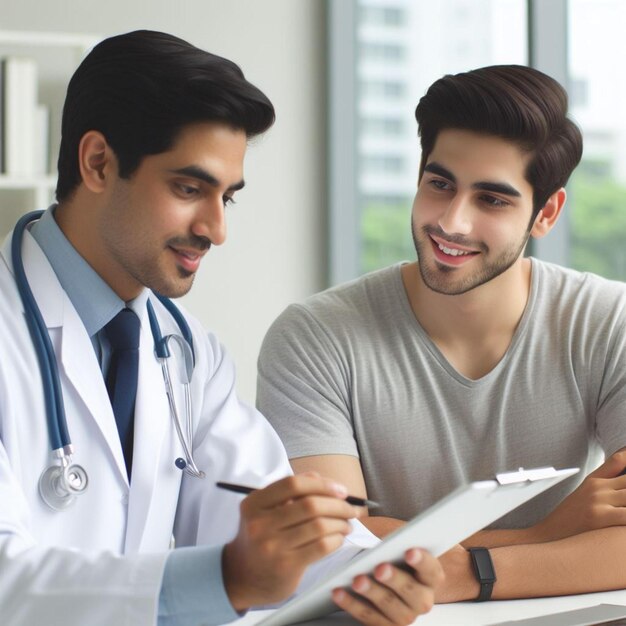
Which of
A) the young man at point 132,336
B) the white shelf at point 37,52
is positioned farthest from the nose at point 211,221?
the white shelf at point 37,52

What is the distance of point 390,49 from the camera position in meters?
4.04

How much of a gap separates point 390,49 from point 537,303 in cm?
230

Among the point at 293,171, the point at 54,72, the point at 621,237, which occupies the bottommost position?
the point at 621,237

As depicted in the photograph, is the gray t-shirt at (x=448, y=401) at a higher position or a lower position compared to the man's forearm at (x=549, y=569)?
higher

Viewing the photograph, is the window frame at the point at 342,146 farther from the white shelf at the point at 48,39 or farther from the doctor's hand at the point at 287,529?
the doctor's hand at the point at 287,529

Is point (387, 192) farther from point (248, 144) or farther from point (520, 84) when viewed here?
point (248, 144)

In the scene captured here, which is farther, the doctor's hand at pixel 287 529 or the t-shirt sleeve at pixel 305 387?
the t-shirt sleeve at pixel 305 387

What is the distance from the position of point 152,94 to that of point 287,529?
667mm

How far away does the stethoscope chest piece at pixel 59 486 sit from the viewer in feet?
4.38

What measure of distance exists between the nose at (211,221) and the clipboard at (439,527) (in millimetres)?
509

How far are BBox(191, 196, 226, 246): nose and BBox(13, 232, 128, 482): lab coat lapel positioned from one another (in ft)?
0.68

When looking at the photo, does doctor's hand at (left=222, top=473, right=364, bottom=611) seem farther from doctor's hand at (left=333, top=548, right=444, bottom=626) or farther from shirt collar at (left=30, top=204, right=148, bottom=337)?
shirt collar at (left=30, top=204, right=148, bottom=337)

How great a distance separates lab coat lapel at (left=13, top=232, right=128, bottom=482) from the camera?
1411 mm

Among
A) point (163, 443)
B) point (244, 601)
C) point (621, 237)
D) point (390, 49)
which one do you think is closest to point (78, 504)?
point (163, 443)
